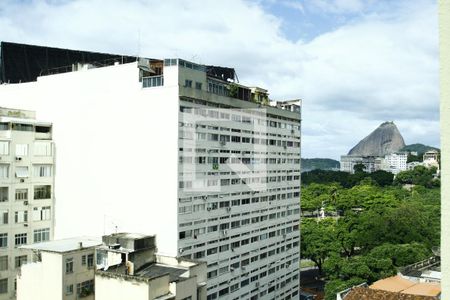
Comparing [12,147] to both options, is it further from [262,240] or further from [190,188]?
[262,240]

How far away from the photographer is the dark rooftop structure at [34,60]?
3884cm

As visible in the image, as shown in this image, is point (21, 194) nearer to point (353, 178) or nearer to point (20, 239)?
point (20, 239)

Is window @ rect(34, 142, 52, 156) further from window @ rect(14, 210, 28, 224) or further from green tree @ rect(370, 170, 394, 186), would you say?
green tree @ rect(370, 170, 394, 186)

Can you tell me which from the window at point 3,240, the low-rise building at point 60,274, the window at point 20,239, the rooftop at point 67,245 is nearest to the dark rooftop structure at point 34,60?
the window at point 20,239

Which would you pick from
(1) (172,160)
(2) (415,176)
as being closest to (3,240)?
(1) (172,160)

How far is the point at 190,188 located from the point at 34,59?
22299 millimetres

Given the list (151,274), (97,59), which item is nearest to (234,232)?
(151,274)

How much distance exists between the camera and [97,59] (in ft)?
141

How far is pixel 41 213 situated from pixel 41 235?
1.52 m

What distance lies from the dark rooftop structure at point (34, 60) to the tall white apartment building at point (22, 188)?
859cm

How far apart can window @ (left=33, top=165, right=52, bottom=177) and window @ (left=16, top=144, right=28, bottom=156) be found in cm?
121

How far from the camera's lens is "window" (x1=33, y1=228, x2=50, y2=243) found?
30.8 m

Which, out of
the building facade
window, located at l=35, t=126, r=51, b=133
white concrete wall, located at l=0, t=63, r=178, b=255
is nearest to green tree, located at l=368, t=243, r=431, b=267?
A: the building facade

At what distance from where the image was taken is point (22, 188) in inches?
1183
